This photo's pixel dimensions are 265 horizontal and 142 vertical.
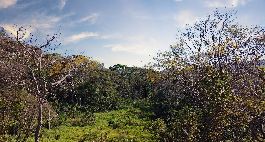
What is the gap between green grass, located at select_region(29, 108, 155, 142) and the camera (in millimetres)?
28538

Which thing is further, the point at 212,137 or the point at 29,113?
the point at 29,113

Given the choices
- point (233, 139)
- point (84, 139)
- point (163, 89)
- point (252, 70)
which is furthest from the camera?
point (163, 89)

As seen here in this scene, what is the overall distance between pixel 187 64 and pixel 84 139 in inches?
518

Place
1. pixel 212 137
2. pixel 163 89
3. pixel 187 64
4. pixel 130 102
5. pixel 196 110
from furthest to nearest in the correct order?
pixel 130 102, pixel 163 89, pixel 187 64, pixel 196 110, pixel 212 137

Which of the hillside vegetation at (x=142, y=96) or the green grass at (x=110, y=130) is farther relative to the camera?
the green grass at (x=110, y=130)

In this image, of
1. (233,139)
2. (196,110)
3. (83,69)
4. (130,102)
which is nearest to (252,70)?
(233,139)

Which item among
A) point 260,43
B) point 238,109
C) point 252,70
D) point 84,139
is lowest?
point 84,139

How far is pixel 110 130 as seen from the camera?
33.6 m

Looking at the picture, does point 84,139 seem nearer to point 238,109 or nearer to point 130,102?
point 238,109

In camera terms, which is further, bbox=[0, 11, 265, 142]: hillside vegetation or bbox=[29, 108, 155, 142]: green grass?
bbox=[29, 108, 155, 142]: green grass

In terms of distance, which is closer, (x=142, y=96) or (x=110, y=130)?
(x=110, y=130)

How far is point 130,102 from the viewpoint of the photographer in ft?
170

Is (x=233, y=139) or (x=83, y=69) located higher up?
(x=83, y=69)

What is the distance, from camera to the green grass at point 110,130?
93.6ft
